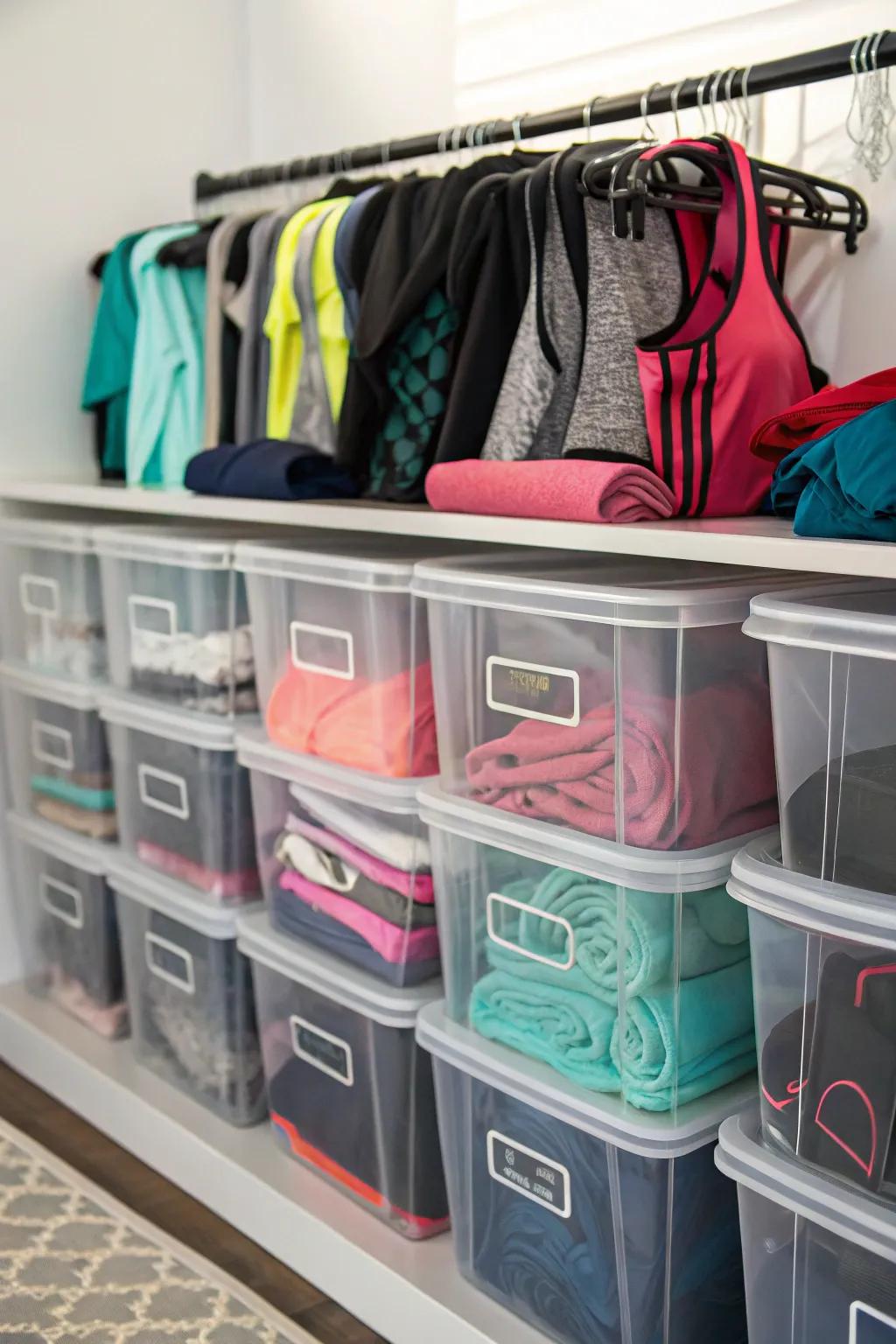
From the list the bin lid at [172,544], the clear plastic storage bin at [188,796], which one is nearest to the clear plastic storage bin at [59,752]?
the clear plastic storage bin at [188,796]

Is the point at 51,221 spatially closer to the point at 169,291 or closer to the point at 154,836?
the point at 169,291

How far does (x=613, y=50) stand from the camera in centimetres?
180

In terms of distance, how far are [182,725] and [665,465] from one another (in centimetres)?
80

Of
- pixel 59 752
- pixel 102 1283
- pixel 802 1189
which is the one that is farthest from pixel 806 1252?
pixel 59 752

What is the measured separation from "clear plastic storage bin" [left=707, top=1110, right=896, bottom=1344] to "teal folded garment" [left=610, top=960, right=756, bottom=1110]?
69 millimetres

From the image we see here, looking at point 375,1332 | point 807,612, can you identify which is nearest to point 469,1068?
point 375,1332

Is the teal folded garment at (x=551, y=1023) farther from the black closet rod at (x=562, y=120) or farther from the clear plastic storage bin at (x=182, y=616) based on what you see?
the black closet rod at (x=562, y=120)

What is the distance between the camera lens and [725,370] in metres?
1.43

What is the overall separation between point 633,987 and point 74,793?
1.17 m

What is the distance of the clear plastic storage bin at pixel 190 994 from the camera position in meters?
1.87

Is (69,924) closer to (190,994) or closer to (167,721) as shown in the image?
(190,994)

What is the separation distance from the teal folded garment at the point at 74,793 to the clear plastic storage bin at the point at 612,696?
34.2 inches

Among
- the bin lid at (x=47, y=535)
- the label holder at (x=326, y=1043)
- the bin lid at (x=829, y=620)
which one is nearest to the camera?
the bin lid at (x=829, y=620)

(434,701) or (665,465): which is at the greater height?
(665,465)
